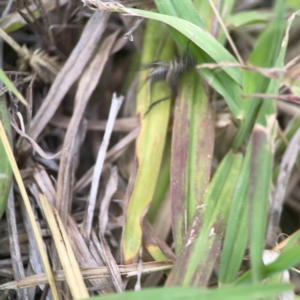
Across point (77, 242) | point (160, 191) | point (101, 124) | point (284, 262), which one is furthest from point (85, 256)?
point (284, 262)

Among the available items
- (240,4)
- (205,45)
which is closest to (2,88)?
(205,45)

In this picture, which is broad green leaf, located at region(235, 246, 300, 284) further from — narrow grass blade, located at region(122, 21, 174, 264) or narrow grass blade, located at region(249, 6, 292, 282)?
narrow grass blade, located at region(122, 21, 174, 264)

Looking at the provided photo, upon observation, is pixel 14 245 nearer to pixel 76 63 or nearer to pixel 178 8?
pixel 76 63

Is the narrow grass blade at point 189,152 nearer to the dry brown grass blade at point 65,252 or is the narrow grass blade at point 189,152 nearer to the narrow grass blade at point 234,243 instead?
the narrow grass blade at point 234,243

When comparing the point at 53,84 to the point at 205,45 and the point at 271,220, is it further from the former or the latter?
the point at 271,220

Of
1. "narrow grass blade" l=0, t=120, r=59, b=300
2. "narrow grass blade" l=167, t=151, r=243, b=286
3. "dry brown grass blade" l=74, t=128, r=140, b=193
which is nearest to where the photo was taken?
"narrow grass blade" l=167, t=151, r=243, b=286

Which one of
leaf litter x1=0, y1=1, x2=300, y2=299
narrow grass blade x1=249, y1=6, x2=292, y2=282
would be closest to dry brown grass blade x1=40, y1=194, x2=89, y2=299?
leaf litter x1=0, y1=1, x2=300, y2=299
